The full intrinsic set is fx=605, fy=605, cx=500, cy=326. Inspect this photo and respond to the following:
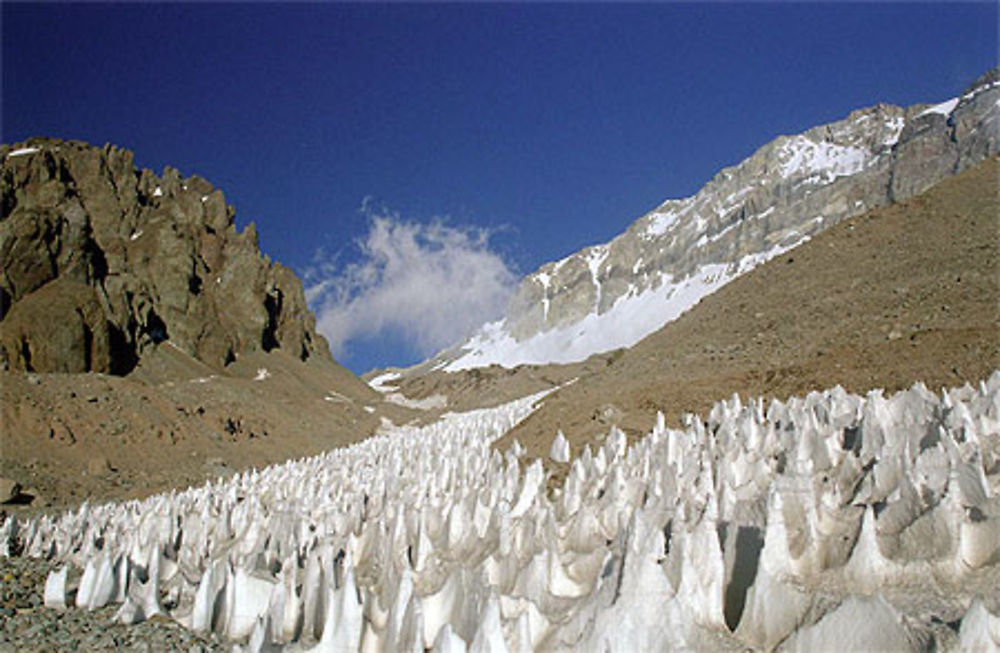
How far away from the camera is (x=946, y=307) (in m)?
16.1

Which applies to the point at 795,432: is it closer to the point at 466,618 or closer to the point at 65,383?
the point at 466,618

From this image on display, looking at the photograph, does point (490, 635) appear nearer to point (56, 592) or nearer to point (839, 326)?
point (56, 592)

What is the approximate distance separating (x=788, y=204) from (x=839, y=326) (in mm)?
156964

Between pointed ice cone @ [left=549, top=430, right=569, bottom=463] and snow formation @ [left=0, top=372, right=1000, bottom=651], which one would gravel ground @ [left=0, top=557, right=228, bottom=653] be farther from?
pointed ice cone @ [left=549, top=430, right=569, bottom=463]

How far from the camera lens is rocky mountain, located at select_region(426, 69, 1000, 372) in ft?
422

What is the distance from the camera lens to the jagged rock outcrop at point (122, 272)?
41.1m

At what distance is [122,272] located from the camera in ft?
185

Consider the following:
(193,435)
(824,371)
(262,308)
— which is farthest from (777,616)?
(262,308)

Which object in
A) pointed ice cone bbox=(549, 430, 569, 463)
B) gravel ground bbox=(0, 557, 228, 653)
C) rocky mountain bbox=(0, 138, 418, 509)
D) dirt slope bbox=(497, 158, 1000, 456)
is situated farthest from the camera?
rocky mountain bbox=(0, 138, 418, 509)

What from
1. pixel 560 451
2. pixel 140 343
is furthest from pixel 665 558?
pixel 140 343

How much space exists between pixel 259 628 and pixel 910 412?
645 centimetres

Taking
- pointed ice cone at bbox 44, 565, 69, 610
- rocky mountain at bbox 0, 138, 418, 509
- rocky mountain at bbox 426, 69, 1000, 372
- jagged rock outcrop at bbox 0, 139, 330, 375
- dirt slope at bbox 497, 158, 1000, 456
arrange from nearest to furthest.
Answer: pointed ice cone at bbox 44, 565, 69, 610 < dirt slope at bbox 497, 158, 1000, 456 < rocky mountain at bbox 0, 138, 418, 509 < jagged rock outcrop at bbox 0, 139, 330, 375 < rocky mountain at bbox 426, 69, 1000, 372

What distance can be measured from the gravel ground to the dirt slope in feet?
26.9

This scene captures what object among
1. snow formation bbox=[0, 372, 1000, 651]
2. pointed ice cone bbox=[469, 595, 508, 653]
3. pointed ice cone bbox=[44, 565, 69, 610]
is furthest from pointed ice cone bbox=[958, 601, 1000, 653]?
pointed ice cone bbox=[44, 565, 69, 610]
